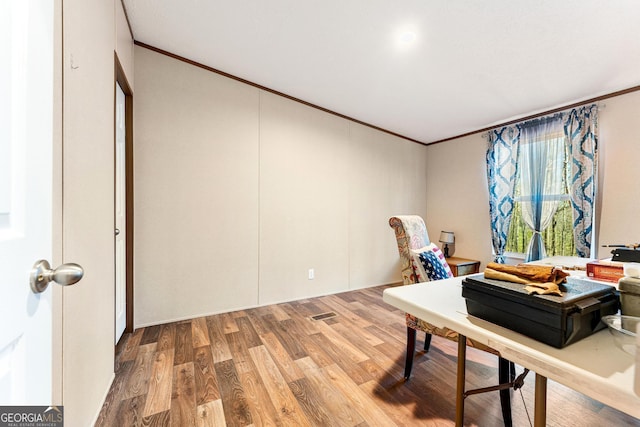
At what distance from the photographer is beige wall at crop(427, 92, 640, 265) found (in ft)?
8.30

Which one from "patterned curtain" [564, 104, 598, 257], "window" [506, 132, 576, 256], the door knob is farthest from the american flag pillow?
"window" [506, 132, 576, 256]

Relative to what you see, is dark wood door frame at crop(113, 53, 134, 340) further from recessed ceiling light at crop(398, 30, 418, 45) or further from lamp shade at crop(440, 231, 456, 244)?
lamp shade at crop(440, 231, 456, 244)

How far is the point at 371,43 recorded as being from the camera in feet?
7.13

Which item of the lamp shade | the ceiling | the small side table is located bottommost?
the small side table

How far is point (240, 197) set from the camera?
114 inches

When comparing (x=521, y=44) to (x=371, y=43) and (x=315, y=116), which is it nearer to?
(x=371, y=43)

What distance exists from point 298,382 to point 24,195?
1.73 metres

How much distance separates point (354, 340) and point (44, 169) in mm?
2281

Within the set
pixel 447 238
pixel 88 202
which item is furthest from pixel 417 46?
pixel 447 238

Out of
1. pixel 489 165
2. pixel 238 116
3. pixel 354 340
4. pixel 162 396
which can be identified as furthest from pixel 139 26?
pixel 489 165

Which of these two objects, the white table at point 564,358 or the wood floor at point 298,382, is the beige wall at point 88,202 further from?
the white table at point 564,358

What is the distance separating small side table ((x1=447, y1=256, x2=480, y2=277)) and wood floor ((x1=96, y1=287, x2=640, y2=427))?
1.60 meters

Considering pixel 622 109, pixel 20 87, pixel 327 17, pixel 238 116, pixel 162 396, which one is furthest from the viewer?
pixel 238 116

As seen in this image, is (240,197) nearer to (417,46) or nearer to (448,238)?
(417,46)
